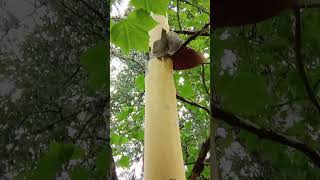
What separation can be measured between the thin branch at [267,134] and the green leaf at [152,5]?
1.74ft

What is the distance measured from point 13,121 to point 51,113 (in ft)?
0.21

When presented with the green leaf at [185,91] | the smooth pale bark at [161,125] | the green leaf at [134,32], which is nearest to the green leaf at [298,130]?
the green leaf at [134,32]

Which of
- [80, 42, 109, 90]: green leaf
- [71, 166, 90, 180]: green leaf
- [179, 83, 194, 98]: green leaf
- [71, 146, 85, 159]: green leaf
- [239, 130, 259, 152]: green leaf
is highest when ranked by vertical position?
[179, 83, 194, 98]: green leaf

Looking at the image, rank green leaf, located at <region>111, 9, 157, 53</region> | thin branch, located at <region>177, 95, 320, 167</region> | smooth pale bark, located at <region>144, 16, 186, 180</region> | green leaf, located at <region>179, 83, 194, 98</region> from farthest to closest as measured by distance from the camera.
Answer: green leaf, located at <region>179, 83, 194, 98</region> → smooth pale bark, located at <region>144, 16, 186, 180</region> → green leaf, located at <region>111, 9, 157, 53</region> → thin branch, located at <region>177, 95, 320, 167</region>

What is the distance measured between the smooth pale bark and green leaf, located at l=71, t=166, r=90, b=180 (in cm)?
74

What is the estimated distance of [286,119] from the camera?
77 centimetres

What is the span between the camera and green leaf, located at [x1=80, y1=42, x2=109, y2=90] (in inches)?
32.1

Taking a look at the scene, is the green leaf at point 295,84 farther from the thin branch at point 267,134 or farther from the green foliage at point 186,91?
the green foliage at point 186,91

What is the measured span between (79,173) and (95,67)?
19cm

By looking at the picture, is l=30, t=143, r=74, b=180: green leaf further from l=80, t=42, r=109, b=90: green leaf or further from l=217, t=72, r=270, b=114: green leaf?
l=217, t=72, r=270, b=114: green leaf

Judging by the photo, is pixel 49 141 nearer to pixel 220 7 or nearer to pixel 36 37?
pixel 36 37

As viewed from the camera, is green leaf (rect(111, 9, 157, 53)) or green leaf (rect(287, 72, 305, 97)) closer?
green leaf (rect(287, 72, 305, 97))

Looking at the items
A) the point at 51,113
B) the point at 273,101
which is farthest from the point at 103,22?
the point at 273,101

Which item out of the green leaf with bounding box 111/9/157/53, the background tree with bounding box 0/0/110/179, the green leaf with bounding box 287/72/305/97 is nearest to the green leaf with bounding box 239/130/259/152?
the green leaf with bounding box 287/72/305/97
